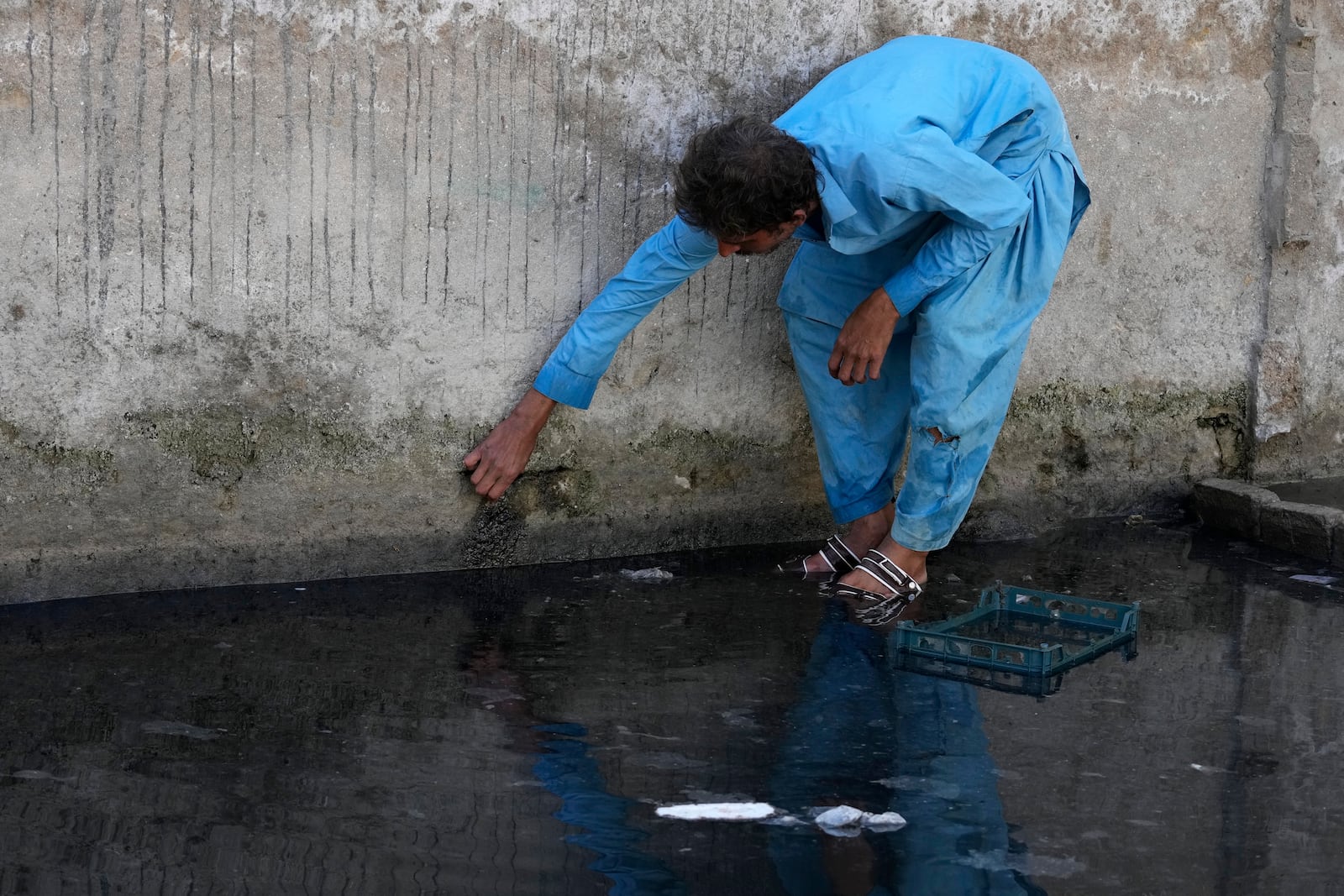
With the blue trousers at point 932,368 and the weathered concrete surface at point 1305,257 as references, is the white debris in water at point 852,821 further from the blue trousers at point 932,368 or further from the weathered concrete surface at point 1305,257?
the weathered concrete surface at point 1305,257

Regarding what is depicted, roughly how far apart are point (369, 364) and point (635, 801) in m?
1.53

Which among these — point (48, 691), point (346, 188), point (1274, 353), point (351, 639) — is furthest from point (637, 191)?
point (1274, 353)

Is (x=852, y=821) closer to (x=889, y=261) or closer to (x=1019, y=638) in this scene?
(x=1019, y=638)

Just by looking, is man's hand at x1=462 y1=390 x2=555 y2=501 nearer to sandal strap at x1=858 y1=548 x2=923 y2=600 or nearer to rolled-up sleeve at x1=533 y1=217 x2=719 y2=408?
rolled-up sleeve at x1=533 y1=217 x2=719 y2=408

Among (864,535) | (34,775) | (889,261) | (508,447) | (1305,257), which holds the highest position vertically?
(1305,257)

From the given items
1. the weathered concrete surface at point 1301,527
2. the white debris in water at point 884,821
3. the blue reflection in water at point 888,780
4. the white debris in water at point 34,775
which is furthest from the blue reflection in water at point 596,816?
the weathered concrete surface at point 1301,527

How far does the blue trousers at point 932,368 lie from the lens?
11.1 ft

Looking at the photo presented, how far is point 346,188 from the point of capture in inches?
130

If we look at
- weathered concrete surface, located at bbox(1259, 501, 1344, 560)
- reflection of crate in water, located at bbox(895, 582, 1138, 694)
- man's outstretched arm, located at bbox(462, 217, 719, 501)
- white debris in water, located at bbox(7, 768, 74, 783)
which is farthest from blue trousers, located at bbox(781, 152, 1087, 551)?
white debris in water, located at bbox(7, 768, 74, 783)

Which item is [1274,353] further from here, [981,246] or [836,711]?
[836,711]

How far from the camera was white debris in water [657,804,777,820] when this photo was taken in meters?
2.19

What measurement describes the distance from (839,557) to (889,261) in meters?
0.78

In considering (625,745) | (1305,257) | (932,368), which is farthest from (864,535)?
(1305,257)

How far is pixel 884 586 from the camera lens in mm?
3545
